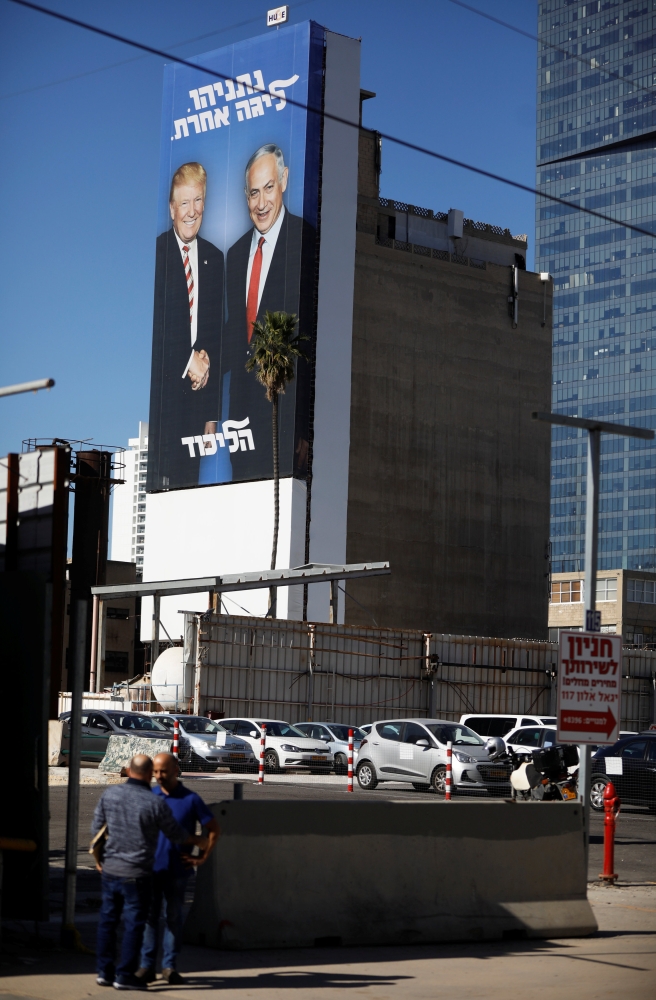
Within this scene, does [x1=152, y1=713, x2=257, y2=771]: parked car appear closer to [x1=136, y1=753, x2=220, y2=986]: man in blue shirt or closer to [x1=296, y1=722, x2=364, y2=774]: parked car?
[x1=296, y1=722, x2=364, y2=774]: parked car

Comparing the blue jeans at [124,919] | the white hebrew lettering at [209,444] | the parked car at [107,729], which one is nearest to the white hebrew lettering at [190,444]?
the white hebrew lettering at [209,444]

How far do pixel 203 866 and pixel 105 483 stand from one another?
215ft

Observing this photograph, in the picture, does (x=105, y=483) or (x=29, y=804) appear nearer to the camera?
(x=29, y=804)

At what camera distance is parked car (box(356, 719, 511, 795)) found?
2762cm

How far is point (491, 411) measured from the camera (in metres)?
87.9

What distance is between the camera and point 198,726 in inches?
1362

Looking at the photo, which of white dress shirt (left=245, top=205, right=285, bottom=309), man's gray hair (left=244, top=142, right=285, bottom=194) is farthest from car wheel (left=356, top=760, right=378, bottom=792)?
man's gray hair (left=244, top=142, right=285, bottom=194)

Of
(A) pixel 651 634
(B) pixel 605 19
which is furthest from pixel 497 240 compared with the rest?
(B) pixel 605 19

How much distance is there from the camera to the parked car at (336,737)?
3625cm

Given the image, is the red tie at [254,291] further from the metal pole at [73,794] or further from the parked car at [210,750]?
the metal pole at [73,794]

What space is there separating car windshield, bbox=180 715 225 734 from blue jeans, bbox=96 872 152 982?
2526 cm

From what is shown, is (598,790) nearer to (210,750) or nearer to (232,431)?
(210,750)

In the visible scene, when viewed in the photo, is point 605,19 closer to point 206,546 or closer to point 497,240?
point 497,240

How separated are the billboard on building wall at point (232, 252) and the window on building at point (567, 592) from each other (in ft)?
127
